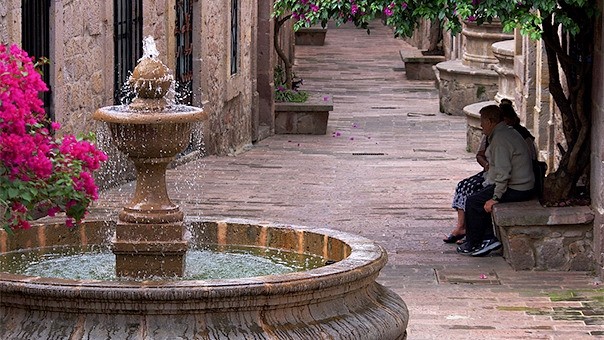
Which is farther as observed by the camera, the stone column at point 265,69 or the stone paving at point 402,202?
the stone column at point 265,69

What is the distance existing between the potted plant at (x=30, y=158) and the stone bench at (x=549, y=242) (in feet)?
15.6

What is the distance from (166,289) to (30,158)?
0.89m

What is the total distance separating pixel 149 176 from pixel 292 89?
17.1 meters

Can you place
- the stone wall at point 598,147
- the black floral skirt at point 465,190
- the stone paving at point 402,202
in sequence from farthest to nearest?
the black floral skirt at point 465,190 < the stone wall at point 598,147 < the stone paving at point 402,202

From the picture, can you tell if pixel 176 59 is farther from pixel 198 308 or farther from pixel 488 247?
pixel 198 308

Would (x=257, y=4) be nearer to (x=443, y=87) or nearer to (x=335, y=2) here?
(x=443, y=87)

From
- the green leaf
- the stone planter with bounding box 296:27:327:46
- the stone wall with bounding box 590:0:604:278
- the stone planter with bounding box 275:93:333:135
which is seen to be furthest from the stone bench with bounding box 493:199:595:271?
the stone planter with bounding box 296:27:327:46

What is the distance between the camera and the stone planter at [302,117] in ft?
75.5

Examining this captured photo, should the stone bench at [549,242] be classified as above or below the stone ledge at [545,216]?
below

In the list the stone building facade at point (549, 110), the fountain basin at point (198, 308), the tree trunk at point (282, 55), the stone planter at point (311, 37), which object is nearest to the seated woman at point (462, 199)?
the stone building facade at point (549, 110)

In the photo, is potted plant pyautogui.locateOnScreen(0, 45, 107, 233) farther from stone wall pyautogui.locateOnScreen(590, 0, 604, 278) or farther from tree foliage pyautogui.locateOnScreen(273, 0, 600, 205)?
stone wall pyautogui.locateOnScreen(590, 0, 604, 278)

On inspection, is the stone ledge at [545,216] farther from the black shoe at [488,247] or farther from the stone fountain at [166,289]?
the stone fountain at [166,289]

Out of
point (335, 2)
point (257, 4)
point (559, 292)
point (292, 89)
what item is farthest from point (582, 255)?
point (292, 89)

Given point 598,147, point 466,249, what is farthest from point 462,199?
point 598,147
